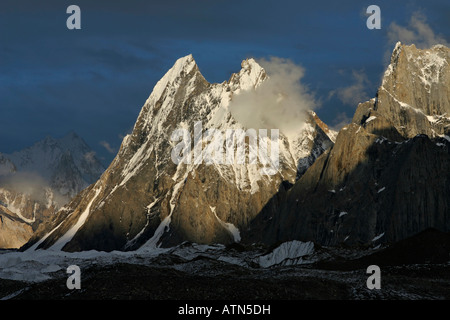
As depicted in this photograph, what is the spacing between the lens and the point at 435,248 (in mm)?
117875

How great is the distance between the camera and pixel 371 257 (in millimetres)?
124938

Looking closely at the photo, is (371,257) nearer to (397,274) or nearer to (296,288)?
(397,274)

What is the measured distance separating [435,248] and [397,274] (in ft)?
77.5
